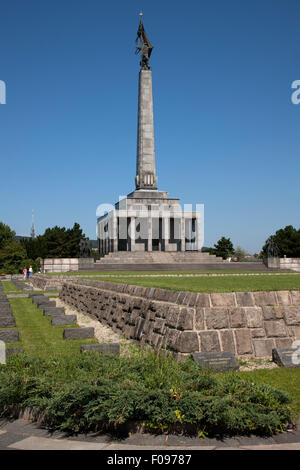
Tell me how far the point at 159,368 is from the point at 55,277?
25.5 metres

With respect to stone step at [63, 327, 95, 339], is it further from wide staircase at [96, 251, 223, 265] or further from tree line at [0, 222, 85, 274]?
tree line at [0, 222, 85, 274]

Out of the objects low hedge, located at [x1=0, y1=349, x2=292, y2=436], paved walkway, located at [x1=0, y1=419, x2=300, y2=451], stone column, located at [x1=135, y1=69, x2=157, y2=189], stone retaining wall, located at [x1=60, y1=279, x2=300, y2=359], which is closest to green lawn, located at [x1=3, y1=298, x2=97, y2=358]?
stone retaining wall, located at [x1=60, y1=279, x2=300, y2=359]

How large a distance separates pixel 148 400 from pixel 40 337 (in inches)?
289

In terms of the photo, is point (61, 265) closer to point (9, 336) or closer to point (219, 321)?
point (9, 336)

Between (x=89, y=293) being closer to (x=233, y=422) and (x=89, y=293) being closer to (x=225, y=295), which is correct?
(x=225, y=295)

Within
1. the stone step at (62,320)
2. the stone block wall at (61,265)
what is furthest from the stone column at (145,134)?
the stone step at (62,320)

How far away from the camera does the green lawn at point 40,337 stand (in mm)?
10410

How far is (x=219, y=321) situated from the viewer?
28.1 ft

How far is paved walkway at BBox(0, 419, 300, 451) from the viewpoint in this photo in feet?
16.2

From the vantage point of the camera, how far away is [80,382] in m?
6.05

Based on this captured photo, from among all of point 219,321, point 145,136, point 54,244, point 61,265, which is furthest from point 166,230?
point 219,321

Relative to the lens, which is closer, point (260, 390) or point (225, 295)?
point (260, 390)
